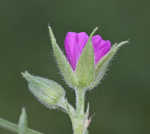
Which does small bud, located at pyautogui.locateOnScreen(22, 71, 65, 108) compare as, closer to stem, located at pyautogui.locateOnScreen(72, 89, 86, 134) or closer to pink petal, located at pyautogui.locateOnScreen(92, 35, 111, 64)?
stem, located at pyautogui.locateOnScreen(72, 89, 86, 134)

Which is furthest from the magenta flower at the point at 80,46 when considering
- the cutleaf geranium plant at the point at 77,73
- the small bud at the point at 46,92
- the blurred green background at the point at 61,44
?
the blurred green background at the point at 61,44

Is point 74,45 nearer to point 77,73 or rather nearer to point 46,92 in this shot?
point 77,73

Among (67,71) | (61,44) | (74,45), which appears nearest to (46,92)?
(67,71)

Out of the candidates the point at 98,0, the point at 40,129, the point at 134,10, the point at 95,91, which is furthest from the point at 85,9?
the point at 40,129

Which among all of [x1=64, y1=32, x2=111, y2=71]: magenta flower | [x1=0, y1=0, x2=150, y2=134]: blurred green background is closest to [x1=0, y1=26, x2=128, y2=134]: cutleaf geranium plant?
[x1=64, y1=32, x2=111, y2=71]: magenta flower

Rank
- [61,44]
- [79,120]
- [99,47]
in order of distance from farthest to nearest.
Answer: [61,44]
[99,47]
[79,120]

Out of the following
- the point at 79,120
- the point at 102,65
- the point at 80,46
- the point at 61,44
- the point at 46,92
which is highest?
the point at 61,44
